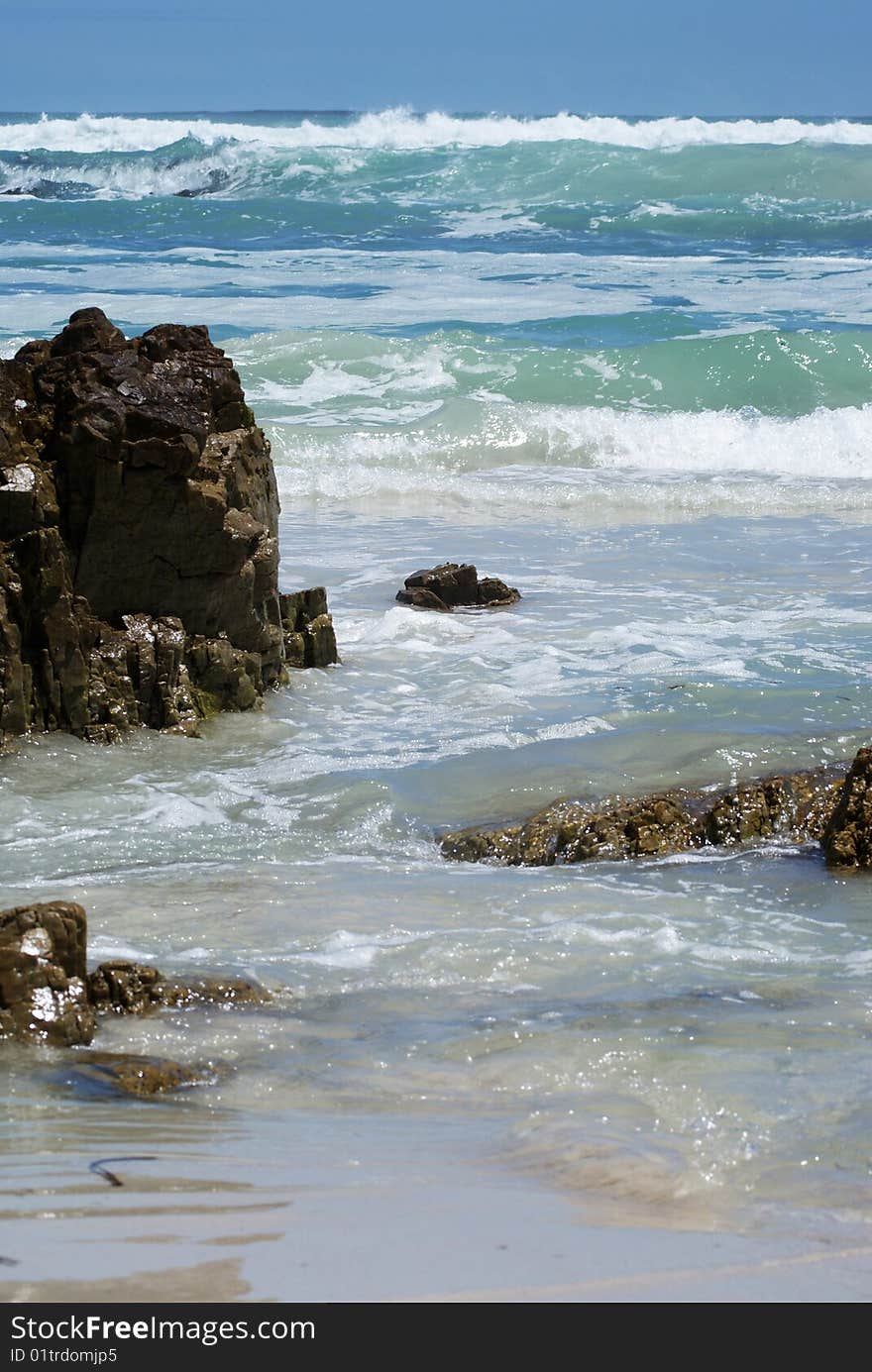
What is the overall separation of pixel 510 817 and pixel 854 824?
1.10 metres

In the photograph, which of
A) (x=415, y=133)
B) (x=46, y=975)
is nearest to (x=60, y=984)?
(x=46, y=975)

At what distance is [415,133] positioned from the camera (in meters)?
48.1

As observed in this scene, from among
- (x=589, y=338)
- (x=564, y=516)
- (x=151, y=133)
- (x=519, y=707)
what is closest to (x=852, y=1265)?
(x=519, y=707)

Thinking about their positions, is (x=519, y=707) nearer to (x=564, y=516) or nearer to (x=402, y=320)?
(x=564, y=516)

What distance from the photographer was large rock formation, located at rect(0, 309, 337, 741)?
19.3 feet

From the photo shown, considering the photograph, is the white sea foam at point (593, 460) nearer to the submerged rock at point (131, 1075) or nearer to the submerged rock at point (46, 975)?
the submerged rock at point (46, 975)

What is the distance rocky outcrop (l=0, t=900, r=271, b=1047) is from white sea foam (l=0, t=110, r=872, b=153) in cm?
4408

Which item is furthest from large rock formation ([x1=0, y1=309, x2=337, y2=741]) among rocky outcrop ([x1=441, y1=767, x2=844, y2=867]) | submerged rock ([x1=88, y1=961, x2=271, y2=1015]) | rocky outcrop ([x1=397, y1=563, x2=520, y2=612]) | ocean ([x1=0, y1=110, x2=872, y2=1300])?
submerged rock ([x1=88, y1=961, x2=271, y2=1015])

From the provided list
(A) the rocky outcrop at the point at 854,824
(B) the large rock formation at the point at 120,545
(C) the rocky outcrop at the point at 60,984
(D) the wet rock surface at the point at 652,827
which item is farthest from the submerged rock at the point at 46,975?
(B) the large rock formation at the point at 120,545

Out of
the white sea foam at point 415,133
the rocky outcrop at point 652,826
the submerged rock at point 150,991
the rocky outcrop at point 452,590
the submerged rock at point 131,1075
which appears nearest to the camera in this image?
the submerged rock at point 131,1075

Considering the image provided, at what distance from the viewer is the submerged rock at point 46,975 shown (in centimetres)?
320

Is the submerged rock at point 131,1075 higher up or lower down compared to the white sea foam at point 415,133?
lower down

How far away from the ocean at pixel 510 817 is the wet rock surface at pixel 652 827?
0.13 m

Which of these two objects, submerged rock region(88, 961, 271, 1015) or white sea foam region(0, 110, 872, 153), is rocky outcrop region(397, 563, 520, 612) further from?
white sea foam region(0, 110, 872, 153)
